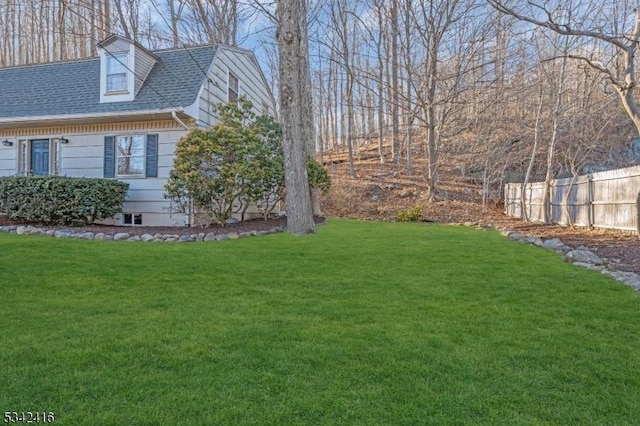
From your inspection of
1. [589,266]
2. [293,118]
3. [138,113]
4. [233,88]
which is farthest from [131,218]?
[589,266]

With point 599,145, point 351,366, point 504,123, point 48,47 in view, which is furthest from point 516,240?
point 48,47

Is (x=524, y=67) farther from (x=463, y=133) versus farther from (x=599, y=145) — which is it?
(x=463, y=133)

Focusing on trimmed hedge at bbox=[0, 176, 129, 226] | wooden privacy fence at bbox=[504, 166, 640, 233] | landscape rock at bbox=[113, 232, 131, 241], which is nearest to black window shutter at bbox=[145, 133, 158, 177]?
trimmed hedge at bbox=[0, 176, 129, 226]

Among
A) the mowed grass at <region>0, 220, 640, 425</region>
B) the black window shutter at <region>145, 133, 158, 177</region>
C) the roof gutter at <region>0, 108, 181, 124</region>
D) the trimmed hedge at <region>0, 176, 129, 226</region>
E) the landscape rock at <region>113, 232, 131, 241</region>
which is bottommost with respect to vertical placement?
the mowed grass at <region>0, 220, 640, 425</region>

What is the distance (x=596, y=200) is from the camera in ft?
32.4

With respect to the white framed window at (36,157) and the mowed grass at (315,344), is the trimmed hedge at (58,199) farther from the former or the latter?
the mowed grass at (315,344)

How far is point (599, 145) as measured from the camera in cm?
1330

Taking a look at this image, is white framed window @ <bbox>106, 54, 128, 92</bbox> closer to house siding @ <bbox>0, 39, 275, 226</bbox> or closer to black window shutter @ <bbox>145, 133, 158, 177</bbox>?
house siding @ <bbox>0, 39, 275, 226</bbox>

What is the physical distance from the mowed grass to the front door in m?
7.24

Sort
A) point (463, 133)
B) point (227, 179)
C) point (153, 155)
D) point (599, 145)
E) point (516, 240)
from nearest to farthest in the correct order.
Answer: point (516, 240) < point (227, 179) < point (153, 155) < point (599, 145) < point (463, 133)

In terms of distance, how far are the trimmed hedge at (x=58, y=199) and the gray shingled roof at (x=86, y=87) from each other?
192cm

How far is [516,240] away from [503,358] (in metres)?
6.12

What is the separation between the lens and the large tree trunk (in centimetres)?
814

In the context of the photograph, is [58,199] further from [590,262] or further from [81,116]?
[590,262]
